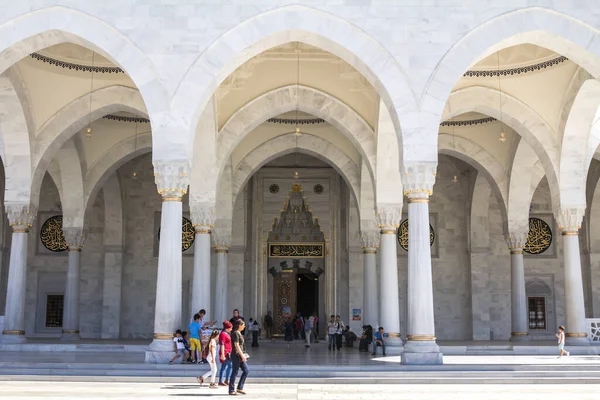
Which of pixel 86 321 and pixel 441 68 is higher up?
pixel 441 68

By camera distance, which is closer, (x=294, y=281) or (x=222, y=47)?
(x=222, y=47)

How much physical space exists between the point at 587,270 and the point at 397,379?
547 inches

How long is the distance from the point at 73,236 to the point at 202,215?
495 centimetres

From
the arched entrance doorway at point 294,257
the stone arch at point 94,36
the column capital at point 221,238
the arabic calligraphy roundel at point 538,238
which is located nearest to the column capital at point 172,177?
the stone arch at point 94,36

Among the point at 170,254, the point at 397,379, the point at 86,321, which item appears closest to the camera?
the point at 397,379

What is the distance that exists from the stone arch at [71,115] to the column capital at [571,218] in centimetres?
875

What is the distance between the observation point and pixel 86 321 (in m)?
20.8

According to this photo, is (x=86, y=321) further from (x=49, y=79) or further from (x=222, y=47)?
(x=222, y=47)

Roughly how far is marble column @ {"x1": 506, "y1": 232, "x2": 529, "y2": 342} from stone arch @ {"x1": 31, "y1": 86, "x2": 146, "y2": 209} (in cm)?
970

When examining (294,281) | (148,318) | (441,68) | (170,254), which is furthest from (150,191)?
Answer: (441,68)

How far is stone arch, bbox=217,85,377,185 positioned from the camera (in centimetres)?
1471

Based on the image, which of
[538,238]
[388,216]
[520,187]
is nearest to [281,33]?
[388,216]

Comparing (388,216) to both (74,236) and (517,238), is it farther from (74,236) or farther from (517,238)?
(74,236)

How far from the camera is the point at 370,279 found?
16.9m
